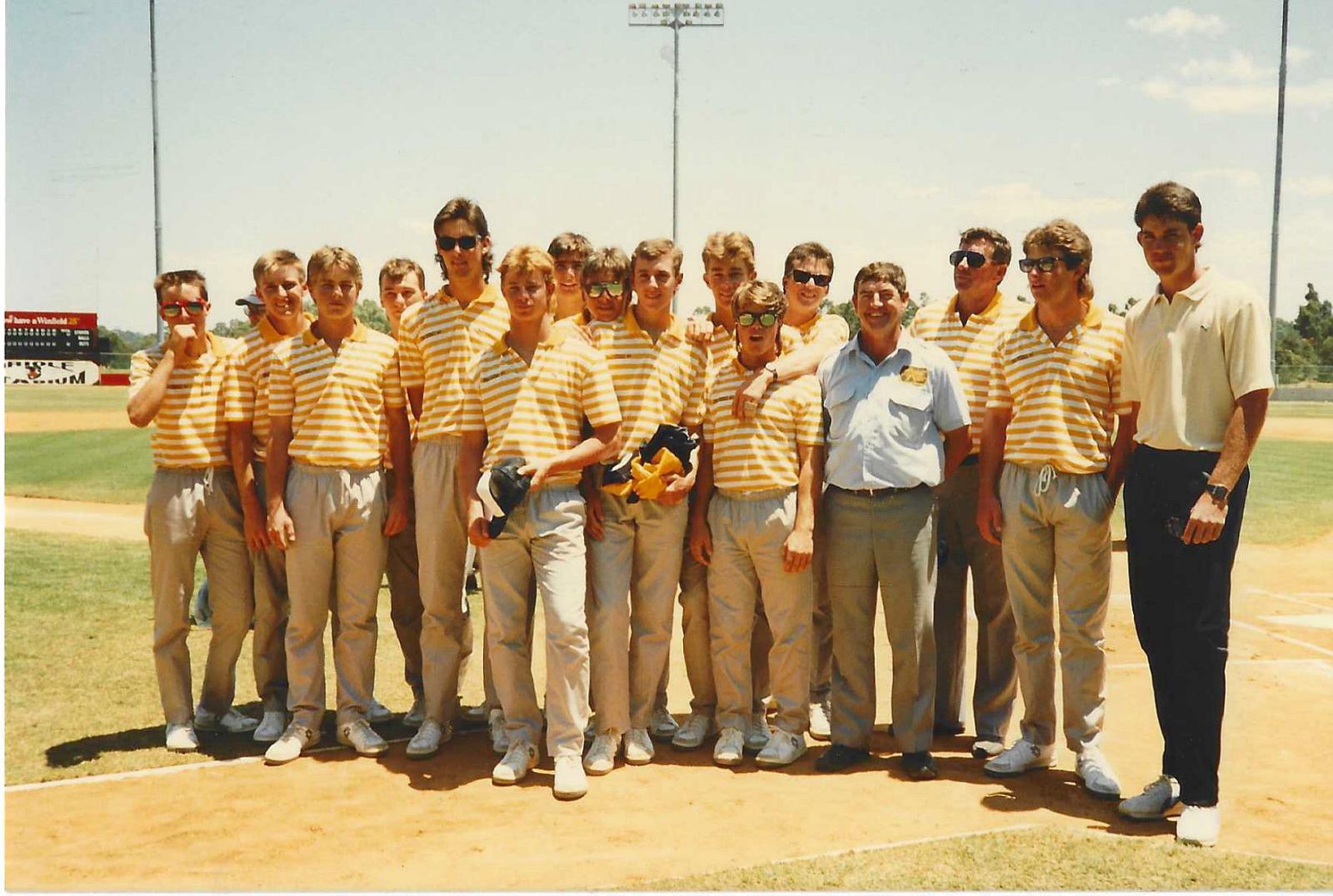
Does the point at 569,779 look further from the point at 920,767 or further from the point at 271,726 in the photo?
the point at 271,726

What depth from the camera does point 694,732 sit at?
206 inches

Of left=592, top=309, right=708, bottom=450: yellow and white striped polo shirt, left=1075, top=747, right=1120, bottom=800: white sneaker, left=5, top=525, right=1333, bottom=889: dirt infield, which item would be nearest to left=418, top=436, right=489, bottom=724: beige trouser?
left=5, top=525, right=1333, bottom=889: dirt infield

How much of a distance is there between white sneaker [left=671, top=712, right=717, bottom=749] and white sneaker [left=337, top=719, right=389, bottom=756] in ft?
4.48

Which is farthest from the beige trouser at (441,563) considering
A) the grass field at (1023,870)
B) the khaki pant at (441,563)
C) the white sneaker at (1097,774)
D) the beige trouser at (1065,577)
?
the white sneaker at (1097,774)

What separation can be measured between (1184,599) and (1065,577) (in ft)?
1.70

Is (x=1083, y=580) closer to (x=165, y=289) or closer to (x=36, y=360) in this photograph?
(x=165, y=289)

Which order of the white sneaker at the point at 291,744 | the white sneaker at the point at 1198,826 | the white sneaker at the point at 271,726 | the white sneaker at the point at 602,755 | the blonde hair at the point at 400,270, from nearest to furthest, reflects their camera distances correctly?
1. the white sneaker at the point at 1198,826
2. the white sneaker at the point at 602,755
3. the white sneaker at the point at 291,744
4. the white sneaker at the point at 271,726
5. the blonde hair at the point at 400,270

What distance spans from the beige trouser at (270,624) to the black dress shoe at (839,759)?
2710 millimetres

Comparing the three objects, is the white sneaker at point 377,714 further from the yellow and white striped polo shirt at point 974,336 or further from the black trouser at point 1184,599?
the black trouser at point 1184,599

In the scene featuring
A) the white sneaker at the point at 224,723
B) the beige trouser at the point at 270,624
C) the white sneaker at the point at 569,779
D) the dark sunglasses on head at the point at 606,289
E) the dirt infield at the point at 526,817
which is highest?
the dark sunglasses on head at the point at 606,289

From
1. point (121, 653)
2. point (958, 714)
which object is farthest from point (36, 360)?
point (958, 714)

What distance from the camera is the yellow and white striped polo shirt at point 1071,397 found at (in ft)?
15.1

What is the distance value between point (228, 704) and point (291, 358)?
190 cm

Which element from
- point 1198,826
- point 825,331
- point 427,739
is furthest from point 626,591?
point 1198,826
